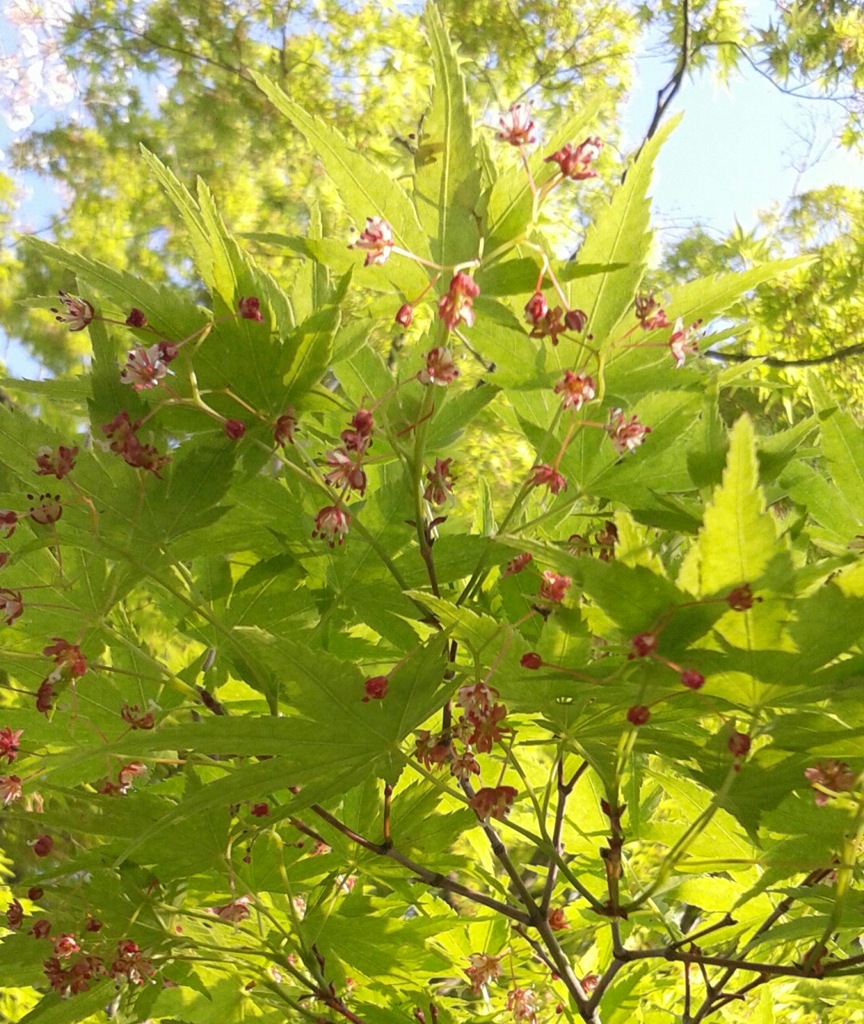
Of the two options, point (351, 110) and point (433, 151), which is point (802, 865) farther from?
point (351, 110)

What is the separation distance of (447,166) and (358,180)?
5 centimetres

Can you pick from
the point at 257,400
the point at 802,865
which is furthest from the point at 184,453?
the point at 802,865

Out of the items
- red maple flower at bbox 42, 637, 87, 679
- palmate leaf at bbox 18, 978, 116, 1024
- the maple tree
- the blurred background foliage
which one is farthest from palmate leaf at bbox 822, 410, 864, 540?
the blurred background foliage

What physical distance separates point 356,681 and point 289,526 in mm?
154

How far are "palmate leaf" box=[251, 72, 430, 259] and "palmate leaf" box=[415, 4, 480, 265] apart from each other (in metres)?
0.01

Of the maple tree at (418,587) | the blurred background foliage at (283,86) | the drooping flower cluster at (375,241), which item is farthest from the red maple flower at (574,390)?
the blurred background foliage at (283,86)

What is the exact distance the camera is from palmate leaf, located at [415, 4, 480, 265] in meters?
0.42

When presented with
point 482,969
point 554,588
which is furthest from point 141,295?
point 482,969

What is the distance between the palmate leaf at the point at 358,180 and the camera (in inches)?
17.0

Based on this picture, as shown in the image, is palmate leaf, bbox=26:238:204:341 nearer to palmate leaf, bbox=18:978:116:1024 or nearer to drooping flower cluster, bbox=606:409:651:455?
drooping flower cluster, bbox=606:409:651:455

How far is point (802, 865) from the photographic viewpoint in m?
0.42

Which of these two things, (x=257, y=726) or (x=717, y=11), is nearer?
(x=257, y=726)

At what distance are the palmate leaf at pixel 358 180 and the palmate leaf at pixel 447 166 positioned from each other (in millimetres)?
10

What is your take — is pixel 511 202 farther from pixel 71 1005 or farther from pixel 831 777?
A: pixel 71 1005
